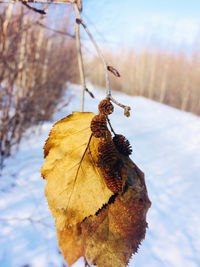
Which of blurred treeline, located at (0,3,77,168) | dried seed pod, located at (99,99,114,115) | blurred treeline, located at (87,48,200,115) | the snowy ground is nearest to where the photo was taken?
dried seed pod, located at (99,99,114,115)

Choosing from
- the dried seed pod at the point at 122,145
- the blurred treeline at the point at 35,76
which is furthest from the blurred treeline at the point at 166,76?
the dried seed pod at the point at 122,145

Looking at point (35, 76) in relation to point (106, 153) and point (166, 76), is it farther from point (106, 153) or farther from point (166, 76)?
point (166, 76)

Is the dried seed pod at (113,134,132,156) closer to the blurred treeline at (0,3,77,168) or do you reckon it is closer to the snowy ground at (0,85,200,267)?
the snowy ground at (0,85,200,267)

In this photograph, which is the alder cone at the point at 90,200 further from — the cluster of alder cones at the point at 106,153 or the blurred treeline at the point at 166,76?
the blurred treeline at the point at 166,76

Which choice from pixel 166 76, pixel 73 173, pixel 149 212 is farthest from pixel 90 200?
pixel 166 76

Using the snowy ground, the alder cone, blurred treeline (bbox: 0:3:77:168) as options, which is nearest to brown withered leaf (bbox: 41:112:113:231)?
the alder cone

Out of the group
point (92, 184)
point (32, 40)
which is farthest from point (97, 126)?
point (32, 40)

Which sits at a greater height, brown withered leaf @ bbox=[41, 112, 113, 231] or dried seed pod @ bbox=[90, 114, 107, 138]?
dried seed pod @ bbox=[90, 114, 107, 138]
